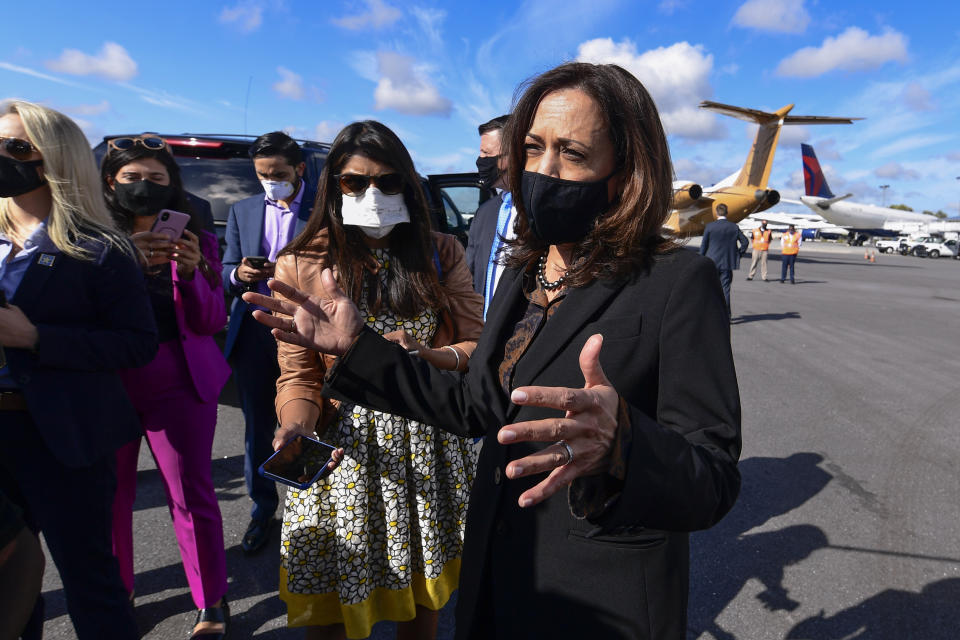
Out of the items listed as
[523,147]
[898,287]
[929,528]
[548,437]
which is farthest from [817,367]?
[898,287]

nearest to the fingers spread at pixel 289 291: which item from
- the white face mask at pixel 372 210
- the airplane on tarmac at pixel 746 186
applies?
the white face mask at pixel 372 210

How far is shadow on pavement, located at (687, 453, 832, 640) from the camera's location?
9.73ft

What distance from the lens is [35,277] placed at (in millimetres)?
1994

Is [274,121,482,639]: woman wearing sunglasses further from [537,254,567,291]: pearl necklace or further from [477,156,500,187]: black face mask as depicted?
[477,156,500,187]: black face mask

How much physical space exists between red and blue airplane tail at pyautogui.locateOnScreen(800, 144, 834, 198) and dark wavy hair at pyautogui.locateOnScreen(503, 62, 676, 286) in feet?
202

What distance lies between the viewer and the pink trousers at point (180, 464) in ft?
8.27

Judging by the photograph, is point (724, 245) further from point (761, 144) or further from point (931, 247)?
point (931, 247)

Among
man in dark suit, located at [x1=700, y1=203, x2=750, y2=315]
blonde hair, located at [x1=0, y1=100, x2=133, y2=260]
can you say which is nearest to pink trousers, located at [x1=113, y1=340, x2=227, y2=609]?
blonde hair, located at [x1=0, y1=100, x2=133, y2=260]

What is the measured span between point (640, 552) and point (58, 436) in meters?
1.89

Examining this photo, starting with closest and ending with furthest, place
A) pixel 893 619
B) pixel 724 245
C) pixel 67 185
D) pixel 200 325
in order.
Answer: pixel 67 185, pixel 200 325, pixel 893 619, pixel 724 245

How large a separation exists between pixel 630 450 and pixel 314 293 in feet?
4.77

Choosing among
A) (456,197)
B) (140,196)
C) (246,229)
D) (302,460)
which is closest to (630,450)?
(302,460)

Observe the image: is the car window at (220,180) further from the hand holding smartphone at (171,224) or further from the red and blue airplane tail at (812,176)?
the red and blue airplane tail at (812,176)

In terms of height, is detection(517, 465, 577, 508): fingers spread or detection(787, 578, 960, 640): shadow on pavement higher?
detection(517, 465, 577, 508): fingers spread
